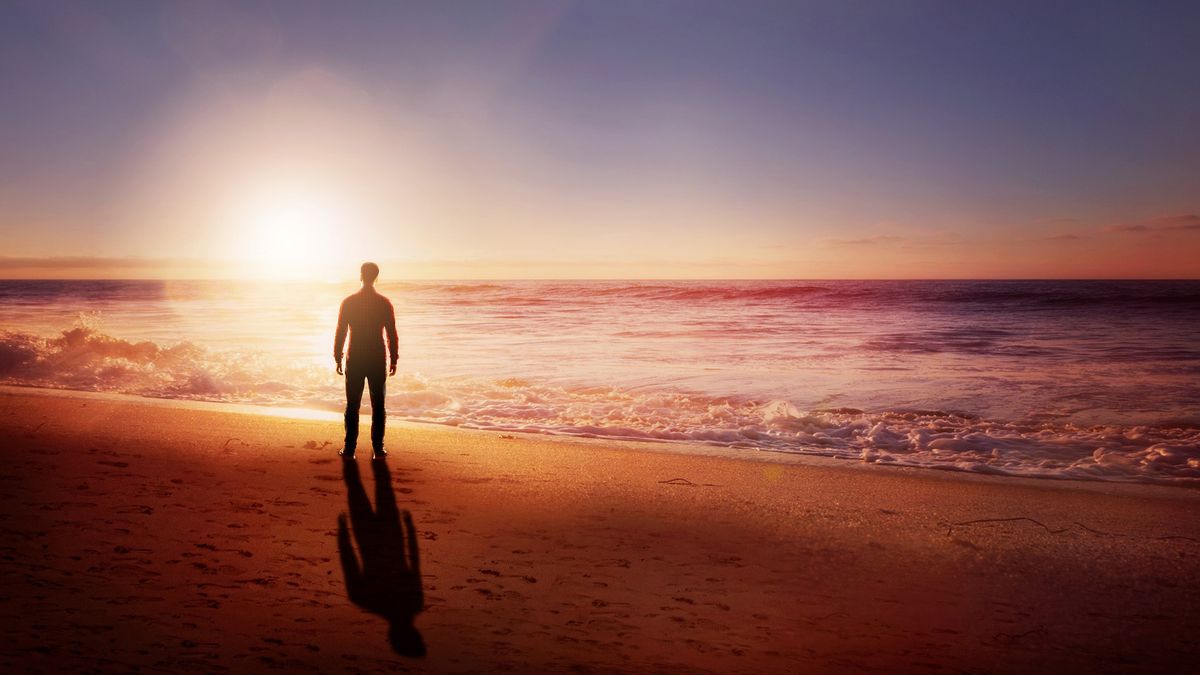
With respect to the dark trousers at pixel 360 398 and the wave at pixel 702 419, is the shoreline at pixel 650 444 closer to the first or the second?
the wave at pixel 702 419

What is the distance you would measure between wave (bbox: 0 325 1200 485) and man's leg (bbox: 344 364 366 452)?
7.17ft

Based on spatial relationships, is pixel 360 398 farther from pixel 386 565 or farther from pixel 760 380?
pixel 760 380

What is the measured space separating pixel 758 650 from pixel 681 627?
16.2 inches

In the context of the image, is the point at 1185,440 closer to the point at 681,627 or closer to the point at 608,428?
the point at 608,428

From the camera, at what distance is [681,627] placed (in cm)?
379

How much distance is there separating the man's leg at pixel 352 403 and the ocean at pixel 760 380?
2.21 m

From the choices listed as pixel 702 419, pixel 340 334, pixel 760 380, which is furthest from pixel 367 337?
pixel 760 380

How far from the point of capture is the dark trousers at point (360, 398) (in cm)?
755

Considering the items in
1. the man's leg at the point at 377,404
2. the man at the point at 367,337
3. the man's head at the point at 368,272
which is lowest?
the man's leg at the point at 377,404

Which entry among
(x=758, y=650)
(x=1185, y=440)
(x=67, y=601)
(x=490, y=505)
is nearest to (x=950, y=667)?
(x=758, y=650)

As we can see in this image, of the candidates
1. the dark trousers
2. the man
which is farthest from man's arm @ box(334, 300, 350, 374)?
the dark trousers

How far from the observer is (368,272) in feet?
25.5

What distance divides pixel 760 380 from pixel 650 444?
20.5 feet

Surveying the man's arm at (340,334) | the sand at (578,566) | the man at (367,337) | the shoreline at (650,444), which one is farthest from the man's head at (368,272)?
the shoreline at (650,444)
